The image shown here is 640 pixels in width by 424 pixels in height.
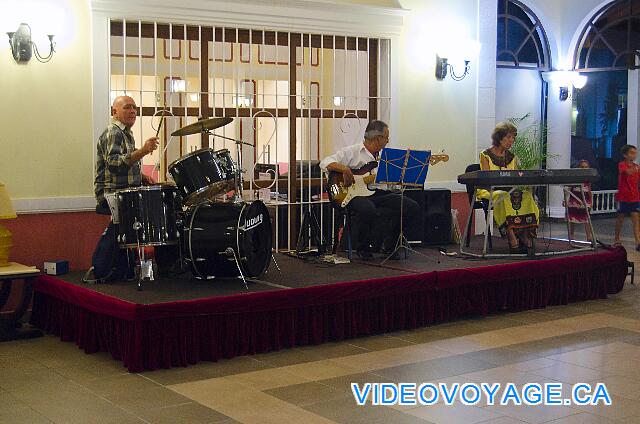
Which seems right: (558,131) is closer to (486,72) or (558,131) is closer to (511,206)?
(486,72)

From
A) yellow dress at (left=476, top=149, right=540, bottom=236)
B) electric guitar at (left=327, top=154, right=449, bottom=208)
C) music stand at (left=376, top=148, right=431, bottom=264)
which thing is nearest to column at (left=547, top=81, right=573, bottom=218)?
yellow dress at (left=476, top=149, right=540, bottom=236)

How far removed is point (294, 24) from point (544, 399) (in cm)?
440

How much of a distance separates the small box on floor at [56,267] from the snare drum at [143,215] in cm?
84

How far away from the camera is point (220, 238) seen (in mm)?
6188

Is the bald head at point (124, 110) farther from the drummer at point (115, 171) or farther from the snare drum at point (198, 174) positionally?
the snare drum at point (198, 174)

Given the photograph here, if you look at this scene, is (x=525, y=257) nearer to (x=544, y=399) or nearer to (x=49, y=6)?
(x=544, y=399)

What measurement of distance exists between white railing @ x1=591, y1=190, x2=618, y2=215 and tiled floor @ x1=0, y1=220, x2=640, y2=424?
803 cm

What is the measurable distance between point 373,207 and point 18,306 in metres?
2.82

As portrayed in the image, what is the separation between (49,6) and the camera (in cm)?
701

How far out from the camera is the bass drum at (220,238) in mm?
6184

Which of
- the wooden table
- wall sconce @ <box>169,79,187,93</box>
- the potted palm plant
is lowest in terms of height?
the wooden table

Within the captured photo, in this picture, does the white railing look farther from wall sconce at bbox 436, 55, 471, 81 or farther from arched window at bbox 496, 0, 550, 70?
wall sconce at bbox 436, 55, 471, 81

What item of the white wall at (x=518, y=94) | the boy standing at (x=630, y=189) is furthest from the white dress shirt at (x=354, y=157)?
the white wall at (x=518, y=94)

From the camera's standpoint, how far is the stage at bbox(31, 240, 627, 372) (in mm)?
5773
